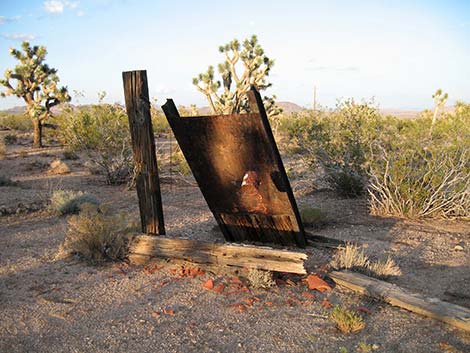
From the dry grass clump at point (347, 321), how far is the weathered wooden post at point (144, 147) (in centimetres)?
295

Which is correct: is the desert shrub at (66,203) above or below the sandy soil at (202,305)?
above

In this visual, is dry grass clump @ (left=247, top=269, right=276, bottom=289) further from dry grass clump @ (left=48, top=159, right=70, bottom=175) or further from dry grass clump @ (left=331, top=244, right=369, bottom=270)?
dry grass clump @ (left=48, top=159, right=70, bottom=175)

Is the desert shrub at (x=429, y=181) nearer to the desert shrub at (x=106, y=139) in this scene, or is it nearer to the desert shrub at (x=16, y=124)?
the desert shrub at (x=106, y=139)

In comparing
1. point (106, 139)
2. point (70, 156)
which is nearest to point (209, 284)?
point (106, 139)

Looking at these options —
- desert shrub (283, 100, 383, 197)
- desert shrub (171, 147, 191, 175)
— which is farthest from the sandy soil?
desert shrub (171, 147, 191, 175)

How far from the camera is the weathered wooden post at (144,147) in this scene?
6047 mm

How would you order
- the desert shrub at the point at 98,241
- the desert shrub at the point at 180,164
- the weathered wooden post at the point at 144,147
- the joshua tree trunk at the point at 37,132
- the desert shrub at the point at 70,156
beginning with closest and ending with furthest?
the weathered wooden post at the point at 144,147
the desert shrub at the point at 98,241
the desert shrub at the point at 180,164
the desert shrub at the point at 70,156
the joshua tree trunk at the point at 37,132

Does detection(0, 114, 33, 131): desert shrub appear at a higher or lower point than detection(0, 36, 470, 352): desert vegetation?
higher

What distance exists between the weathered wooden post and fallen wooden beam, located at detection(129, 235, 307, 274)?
1.00 ft

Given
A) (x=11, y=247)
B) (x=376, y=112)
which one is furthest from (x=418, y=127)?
(x=11, y=247)

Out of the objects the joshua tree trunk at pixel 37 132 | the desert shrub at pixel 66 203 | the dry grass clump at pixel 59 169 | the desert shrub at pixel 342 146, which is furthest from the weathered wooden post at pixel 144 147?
the joshua tree trunk at pixel 37 132

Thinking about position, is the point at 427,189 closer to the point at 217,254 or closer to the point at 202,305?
the point at 217,254

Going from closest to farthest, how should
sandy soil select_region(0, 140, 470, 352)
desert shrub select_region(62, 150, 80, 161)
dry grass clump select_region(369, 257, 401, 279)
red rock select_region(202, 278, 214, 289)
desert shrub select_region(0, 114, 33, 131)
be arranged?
sandy soil select_region(0, 140, 470, 352), red rock select_region(202, 278, 214, 289), dry grass clump select_region(369, 257, 401, 279), desert shrub select_region(62, 150, 80, 161), desert shrub select_region(0, 114, 33, 131)

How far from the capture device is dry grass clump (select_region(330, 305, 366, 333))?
4238 mm
